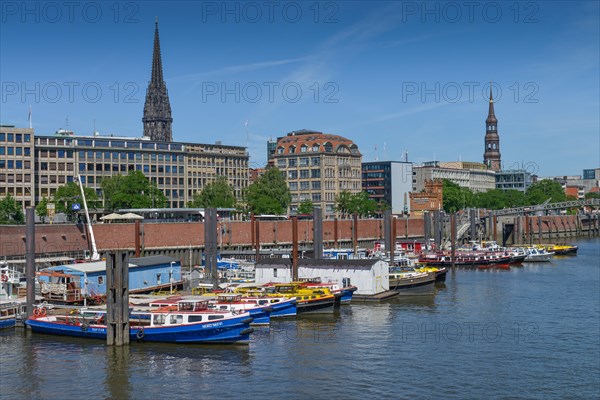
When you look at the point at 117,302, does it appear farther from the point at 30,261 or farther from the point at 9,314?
the point at 9,314

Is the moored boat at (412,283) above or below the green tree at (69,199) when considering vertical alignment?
below

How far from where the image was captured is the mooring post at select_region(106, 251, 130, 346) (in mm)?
50531

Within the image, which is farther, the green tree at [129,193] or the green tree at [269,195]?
the green tree at [269,195]

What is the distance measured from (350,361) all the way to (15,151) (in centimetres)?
11608

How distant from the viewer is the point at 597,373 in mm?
46812

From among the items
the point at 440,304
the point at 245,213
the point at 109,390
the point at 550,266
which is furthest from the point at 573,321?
the point at 245,213

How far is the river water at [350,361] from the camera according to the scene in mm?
42438

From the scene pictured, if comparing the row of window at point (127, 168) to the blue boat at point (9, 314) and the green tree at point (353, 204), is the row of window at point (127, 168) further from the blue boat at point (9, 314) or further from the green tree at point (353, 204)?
the blue boat at point (9, 314)

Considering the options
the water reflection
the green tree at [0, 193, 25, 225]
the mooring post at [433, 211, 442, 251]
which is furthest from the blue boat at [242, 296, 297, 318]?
the green tree at [0, 193, 25, 225]

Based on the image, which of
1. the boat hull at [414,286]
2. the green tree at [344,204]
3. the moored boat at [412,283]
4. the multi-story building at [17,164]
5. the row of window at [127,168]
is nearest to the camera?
the boat hull at [414,286]

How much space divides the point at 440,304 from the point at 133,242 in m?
47.1

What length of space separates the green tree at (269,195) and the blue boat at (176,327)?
326 ft

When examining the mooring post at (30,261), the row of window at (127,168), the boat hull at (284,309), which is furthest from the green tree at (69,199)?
the boat hull at (284,309)

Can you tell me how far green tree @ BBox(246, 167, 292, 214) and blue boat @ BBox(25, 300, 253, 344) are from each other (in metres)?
99.4
